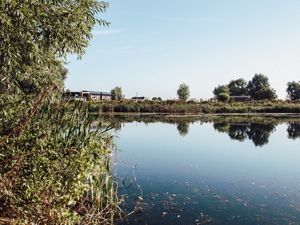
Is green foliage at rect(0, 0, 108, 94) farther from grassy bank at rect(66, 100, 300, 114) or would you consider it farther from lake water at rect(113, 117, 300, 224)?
grassy bank at rect(66, 100, 300, 114)

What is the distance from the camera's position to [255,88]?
104m

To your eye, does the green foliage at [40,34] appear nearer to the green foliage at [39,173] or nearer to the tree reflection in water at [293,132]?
the green foliage at [39,173]

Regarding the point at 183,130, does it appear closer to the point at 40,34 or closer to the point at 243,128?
the point at 243,128

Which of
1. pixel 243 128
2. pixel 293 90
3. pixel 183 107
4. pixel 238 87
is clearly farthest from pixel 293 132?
pixel 238 87

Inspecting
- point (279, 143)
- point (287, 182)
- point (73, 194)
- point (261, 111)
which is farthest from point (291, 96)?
point (73, 194)

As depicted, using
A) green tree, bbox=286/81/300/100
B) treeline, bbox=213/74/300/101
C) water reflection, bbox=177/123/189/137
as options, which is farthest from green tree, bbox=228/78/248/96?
water reflection, bbox=177/123/189/137

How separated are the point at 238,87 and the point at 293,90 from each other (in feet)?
78.4

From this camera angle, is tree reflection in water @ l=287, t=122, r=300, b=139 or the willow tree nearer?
the willow tree

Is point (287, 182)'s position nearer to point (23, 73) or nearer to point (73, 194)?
point (73, 194)

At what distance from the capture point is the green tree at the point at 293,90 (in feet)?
303

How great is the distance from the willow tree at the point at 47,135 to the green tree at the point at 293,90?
100104 millimetres

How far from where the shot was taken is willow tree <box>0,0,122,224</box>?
14.5ft

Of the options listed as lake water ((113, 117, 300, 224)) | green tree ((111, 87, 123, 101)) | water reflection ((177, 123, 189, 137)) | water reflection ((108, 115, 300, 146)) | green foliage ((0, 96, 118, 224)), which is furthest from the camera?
green tree ((111, 87, 123, 101))

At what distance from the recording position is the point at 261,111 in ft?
165
